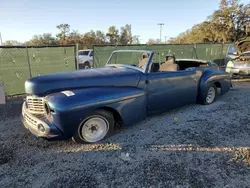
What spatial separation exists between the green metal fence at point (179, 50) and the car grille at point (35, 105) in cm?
484

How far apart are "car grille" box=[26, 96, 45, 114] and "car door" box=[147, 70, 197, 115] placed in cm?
201

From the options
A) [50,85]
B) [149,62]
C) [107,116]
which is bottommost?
[107,116]

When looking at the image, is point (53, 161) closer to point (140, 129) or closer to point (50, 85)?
point (50, 85)

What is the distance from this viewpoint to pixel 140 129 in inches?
151

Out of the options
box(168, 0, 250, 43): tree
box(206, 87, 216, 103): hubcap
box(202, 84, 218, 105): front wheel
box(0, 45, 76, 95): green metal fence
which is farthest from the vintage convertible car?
box(168, 0, 250, 43): tree

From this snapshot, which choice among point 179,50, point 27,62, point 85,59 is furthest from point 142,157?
point 85,59

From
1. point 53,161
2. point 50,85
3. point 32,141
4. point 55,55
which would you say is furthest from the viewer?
point 55,55

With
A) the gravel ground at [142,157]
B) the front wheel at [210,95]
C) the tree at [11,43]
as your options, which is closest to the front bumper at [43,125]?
the gravel ground at [142,157]

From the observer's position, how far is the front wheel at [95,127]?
316cm

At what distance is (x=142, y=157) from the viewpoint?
2871 millimetres

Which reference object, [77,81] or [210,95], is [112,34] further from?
[77,81]

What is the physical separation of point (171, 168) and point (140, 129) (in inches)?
51.8

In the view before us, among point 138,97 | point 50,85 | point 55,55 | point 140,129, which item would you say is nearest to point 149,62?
point 138,97

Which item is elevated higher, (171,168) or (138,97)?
(138,97)
